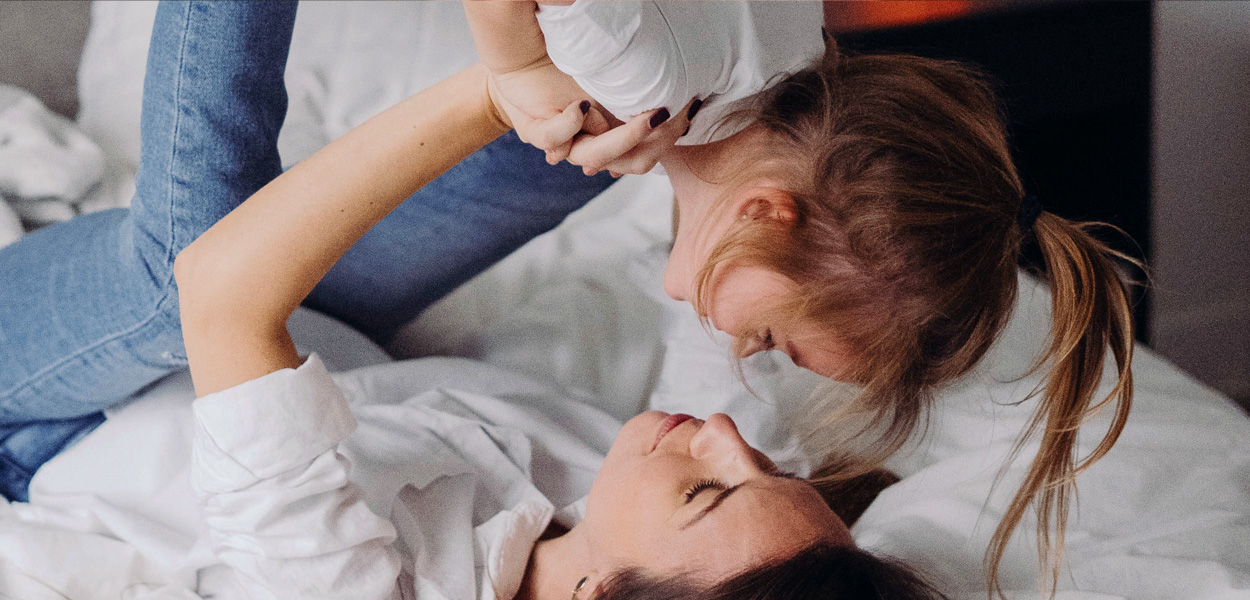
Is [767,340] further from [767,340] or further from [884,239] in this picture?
[884,239]

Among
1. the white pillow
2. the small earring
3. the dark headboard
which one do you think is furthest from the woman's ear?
the dark headboard

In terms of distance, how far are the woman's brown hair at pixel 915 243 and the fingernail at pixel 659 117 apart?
12cm

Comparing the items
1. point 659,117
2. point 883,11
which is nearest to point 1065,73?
point 883,11

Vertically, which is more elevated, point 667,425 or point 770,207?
point 770,207

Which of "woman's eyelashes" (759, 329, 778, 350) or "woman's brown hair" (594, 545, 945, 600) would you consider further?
"woman's eyelashes" (759, 329, 778, 350)

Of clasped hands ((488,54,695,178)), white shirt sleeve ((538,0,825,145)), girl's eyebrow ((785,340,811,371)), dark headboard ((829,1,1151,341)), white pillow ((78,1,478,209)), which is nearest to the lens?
white shirt sleeve ((538,0,825,145))

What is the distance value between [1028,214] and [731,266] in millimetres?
257

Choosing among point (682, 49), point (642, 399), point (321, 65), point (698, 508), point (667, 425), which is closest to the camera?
point (682, 49)

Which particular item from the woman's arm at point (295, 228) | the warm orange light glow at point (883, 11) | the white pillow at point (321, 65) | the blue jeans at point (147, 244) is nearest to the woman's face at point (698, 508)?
the woman's arm at point (295, 228)

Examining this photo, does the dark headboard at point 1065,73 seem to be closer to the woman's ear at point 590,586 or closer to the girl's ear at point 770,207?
the girl's ear at point 770,207

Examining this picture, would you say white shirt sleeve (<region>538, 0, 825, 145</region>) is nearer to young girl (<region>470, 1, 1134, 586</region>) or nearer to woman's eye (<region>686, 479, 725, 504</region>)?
young girl (<region>470, 1, 1134, 586</region>)

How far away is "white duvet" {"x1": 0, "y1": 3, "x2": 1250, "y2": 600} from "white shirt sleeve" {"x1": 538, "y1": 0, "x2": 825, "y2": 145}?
491 mm

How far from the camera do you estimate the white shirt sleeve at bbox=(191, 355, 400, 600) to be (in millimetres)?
697

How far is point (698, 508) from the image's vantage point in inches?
28.6
